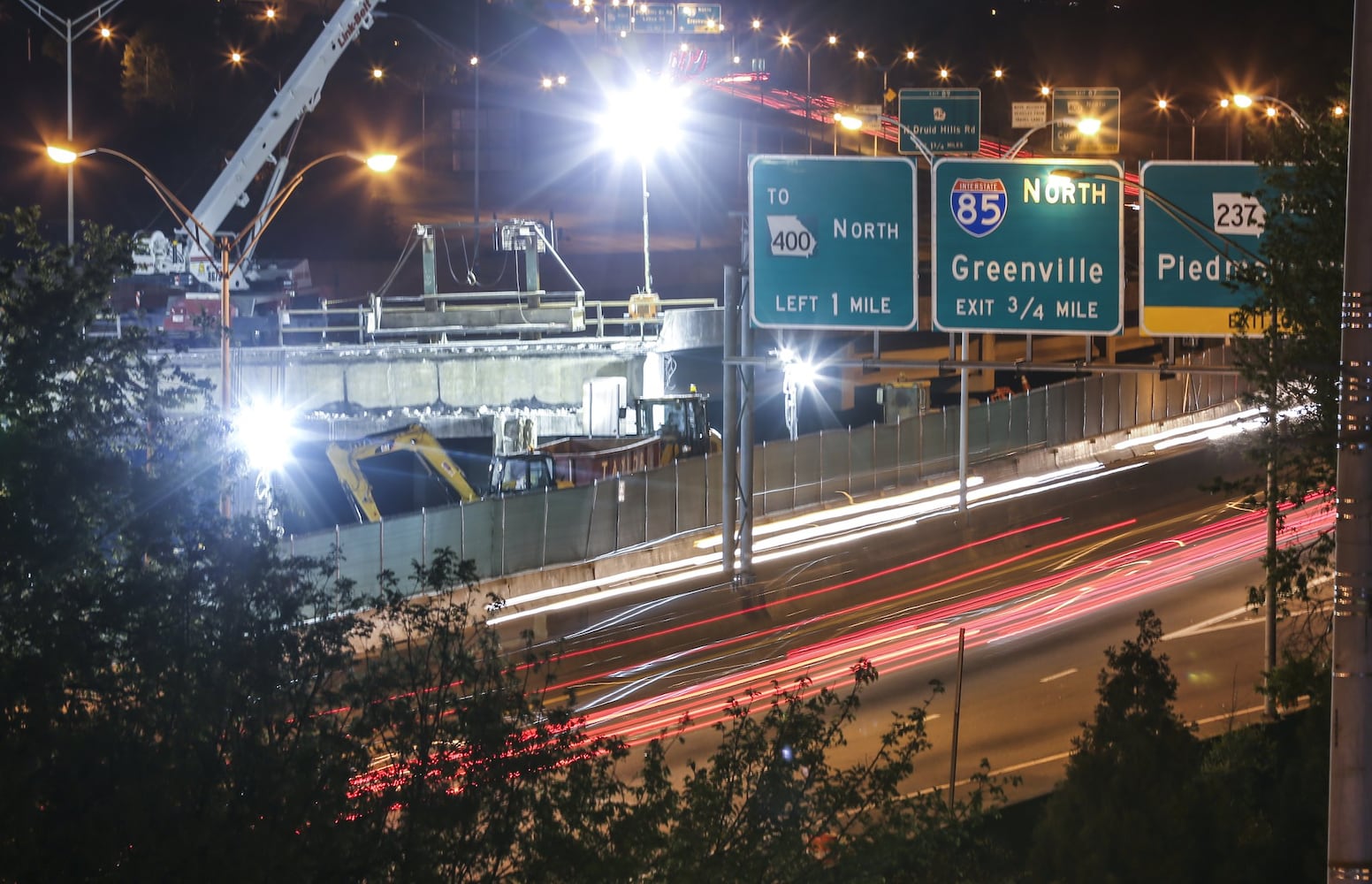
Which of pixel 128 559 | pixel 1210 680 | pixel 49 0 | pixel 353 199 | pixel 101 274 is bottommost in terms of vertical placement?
pixel 1210 680

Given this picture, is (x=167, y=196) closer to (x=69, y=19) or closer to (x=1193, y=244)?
(x=1193, y=244)

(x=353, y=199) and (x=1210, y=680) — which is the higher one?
(x=353, y=199)

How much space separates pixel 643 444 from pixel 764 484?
10.5 feet

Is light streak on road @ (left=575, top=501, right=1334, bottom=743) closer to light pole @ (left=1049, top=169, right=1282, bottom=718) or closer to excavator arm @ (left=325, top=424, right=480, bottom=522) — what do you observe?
light pole @ (left=1049, top=169, right=1282, bottom=718)

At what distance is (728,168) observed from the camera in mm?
79562

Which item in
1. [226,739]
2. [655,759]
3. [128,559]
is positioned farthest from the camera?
[655,759]

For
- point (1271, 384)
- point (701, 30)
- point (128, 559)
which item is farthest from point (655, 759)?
point (701, 30)

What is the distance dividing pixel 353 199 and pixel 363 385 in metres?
30.9

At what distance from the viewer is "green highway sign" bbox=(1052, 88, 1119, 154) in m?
50.6

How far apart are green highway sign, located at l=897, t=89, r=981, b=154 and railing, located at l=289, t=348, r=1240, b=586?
7.64 metres

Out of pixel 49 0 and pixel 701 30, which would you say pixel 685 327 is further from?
pixel 701 30

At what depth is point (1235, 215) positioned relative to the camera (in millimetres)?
19531

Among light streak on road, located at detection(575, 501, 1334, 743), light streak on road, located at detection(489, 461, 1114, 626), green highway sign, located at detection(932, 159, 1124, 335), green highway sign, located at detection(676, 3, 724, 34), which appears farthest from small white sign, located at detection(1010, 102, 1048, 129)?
green highway sign, located at detection(676, 3, 724, 34)

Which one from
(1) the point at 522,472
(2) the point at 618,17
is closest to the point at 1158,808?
(1) the point at 522,472
